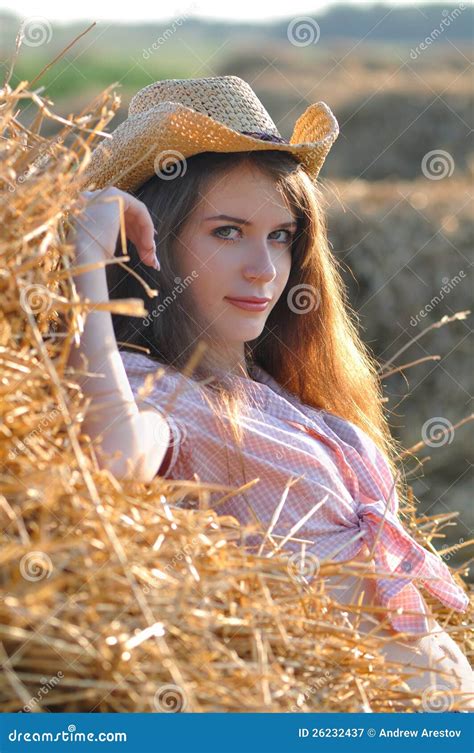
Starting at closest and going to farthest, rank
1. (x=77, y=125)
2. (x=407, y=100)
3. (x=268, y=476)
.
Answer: (x=77, y=125)
(x=268, y=476)
(x=407, y=100)

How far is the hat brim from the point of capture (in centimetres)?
170

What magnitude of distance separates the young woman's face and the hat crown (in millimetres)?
94

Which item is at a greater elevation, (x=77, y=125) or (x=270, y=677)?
(x=77, y=125)

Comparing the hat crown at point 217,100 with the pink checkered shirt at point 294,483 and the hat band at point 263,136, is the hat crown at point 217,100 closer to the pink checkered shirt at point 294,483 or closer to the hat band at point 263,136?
the hat band at point 263,136

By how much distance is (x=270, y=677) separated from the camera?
1108 millimetres

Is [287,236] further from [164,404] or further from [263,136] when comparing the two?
[164,404]

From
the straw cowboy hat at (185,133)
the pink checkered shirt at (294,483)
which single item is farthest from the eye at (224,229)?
the pink checkered shirt at (294,483)

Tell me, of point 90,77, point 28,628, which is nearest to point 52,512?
point 28,628

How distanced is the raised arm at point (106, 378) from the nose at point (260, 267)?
1.11ft

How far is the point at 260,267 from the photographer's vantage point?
1736mm

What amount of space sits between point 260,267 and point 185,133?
0.77 feet

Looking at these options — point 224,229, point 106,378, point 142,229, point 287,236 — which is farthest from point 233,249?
point 106,378
